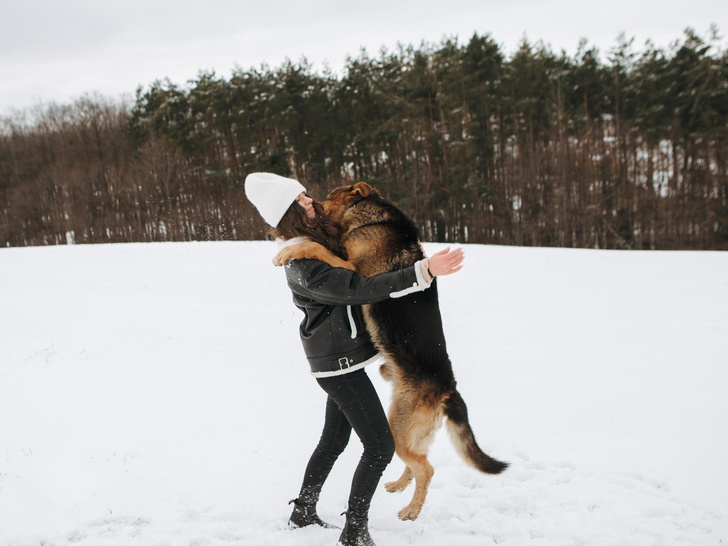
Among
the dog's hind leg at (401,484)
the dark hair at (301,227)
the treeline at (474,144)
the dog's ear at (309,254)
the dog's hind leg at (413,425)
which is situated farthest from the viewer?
the treeline at (474,144)

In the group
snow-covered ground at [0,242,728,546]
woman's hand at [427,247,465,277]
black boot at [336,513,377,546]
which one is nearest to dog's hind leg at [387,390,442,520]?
black boot at [336,513,377,546]

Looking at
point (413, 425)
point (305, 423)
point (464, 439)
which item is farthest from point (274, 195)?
point (305, 423)

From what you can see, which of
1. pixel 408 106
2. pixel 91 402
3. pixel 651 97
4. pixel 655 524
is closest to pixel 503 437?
pixel 655 524

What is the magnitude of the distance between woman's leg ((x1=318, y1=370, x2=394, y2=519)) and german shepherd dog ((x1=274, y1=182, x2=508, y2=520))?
22 centimetres

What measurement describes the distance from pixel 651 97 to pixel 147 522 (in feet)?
97.1

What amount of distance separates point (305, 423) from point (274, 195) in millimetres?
2982

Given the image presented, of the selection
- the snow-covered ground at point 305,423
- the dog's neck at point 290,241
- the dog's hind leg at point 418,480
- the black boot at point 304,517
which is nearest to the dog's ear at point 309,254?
the dog's neck at point 290,241

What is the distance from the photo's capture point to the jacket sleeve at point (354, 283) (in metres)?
2.31

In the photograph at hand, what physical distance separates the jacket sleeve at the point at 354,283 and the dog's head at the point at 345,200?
525 millimetres

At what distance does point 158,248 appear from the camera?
54.7 feet

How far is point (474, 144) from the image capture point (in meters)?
26.7

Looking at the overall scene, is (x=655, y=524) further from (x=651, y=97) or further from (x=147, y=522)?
(x=651, y=97)

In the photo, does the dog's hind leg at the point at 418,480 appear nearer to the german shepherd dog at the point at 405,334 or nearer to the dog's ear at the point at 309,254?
the german shepherd dog at the point at 405,334

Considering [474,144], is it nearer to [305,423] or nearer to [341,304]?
[305,423]
